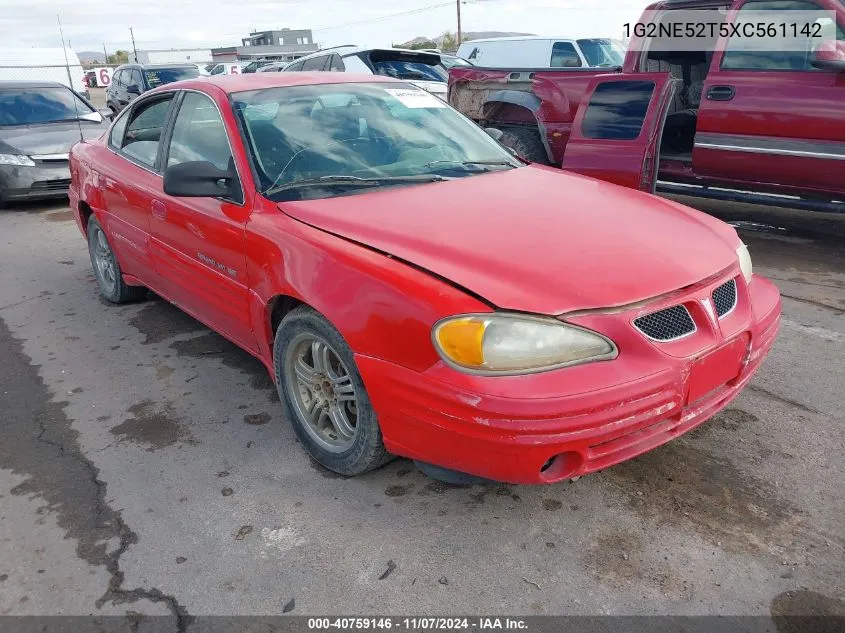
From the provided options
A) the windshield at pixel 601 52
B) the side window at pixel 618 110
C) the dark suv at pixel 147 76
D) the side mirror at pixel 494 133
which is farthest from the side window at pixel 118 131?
the dark suv at pixel 147 76

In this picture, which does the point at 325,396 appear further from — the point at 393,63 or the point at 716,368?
the point at 393,63

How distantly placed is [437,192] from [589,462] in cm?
137

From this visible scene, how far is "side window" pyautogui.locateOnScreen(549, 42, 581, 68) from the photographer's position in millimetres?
12344

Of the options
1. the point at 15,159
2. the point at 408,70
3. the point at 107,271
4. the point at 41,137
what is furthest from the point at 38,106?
the point at 107,271

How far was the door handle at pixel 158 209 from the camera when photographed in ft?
12.2

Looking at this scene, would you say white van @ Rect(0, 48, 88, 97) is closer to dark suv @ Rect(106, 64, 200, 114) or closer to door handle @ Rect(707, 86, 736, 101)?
dark suv @ Rect(106, 64, 200, 114)

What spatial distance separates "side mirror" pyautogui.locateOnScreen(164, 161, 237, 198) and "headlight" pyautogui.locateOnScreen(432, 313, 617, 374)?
1.42 meters

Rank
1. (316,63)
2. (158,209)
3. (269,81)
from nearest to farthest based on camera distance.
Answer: (269,81)
(158,209)
(316,63)

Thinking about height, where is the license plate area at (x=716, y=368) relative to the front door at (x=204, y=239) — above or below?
below

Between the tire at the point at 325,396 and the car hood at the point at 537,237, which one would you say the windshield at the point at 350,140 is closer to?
the car hood at the point at 537,237

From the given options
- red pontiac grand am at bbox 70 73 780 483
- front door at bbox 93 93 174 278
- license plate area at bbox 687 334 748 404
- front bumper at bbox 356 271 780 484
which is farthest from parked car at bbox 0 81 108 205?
license plate area at bbox 687 334 748 404

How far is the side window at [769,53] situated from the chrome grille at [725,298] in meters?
3.53

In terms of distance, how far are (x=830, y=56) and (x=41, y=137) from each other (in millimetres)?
8548

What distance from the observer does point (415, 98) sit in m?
3.86
